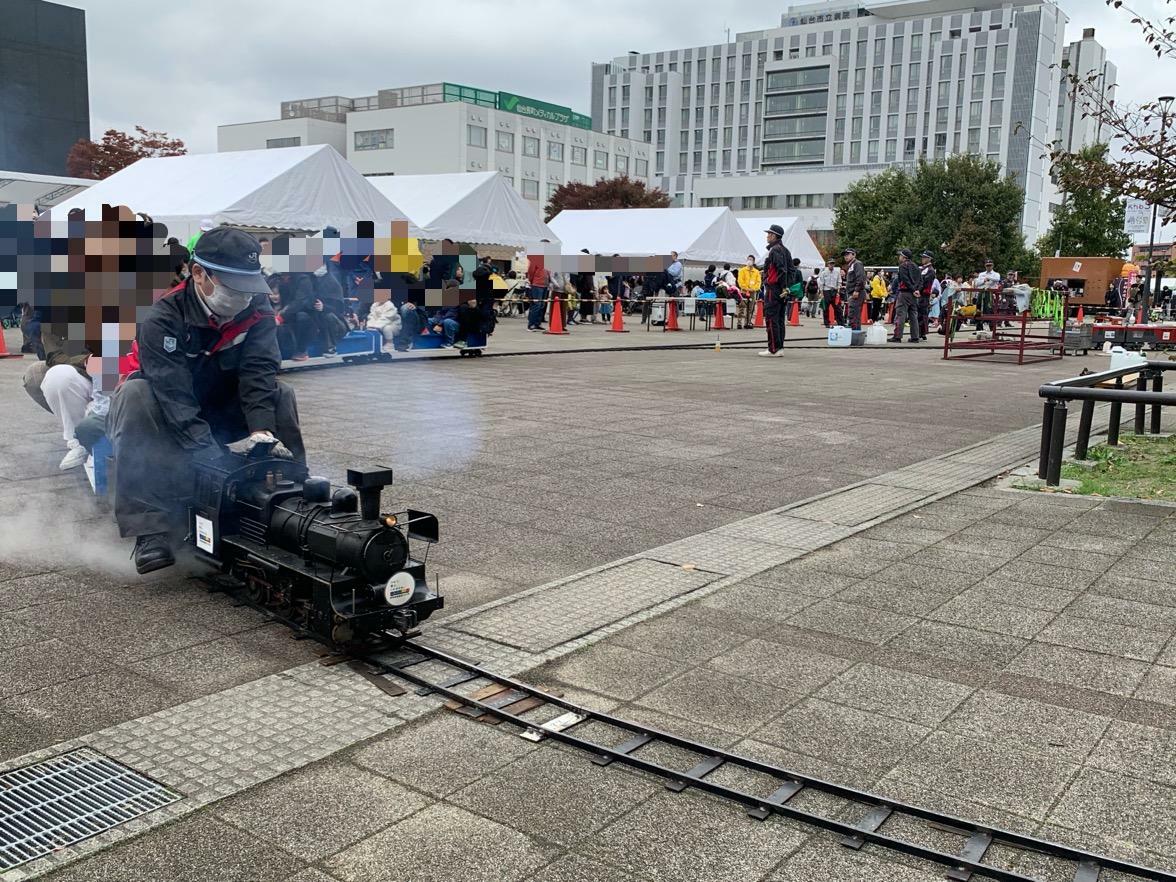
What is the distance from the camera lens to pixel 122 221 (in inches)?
217

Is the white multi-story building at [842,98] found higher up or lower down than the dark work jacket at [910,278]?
higher up

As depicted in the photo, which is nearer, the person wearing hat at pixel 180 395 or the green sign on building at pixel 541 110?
the person wearing hat at pixel 180 395

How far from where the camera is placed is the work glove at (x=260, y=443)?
431 centimetres

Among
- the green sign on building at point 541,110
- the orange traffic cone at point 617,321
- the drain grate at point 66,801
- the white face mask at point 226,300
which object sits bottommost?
the drain grate at point 66,801

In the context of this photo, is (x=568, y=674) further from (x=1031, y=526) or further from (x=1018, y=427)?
(x=1018, y=427)

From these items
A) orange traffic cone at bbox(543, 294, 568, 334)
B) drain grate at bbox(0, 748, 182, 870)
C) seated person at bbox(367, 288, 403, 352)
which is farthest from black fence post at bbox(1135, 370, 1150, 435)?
orange traffic cone at bbox(543, 294, 568, 334)

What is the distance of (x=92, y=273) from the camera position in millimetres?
5520

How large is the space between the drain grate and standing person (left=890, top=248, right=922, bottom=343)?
2034cm

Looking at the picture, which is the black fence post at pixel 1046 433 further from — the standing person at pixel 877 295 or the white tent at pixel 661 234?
the standing person at pixel 877 295

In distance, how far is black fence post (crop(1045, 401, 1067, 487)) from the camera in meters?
6.93

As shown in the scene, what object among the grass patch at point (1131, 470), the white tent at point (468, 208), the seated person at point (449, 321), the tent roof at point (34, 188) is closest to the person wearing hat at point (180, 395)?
the grass patch at point (1131, 470)

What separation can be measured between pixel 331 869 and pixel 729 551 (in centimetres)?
328

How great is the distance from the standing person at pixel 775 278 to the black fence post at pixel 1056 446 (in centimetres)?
987

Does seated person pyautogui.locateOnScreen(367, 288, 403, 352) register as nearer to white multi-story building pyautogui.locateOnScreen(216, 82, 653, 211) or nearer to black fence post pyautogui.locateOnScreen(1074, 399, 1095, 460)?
black fence post pyautogui.locateOnScreen(1074, 399, 1095, 460)
